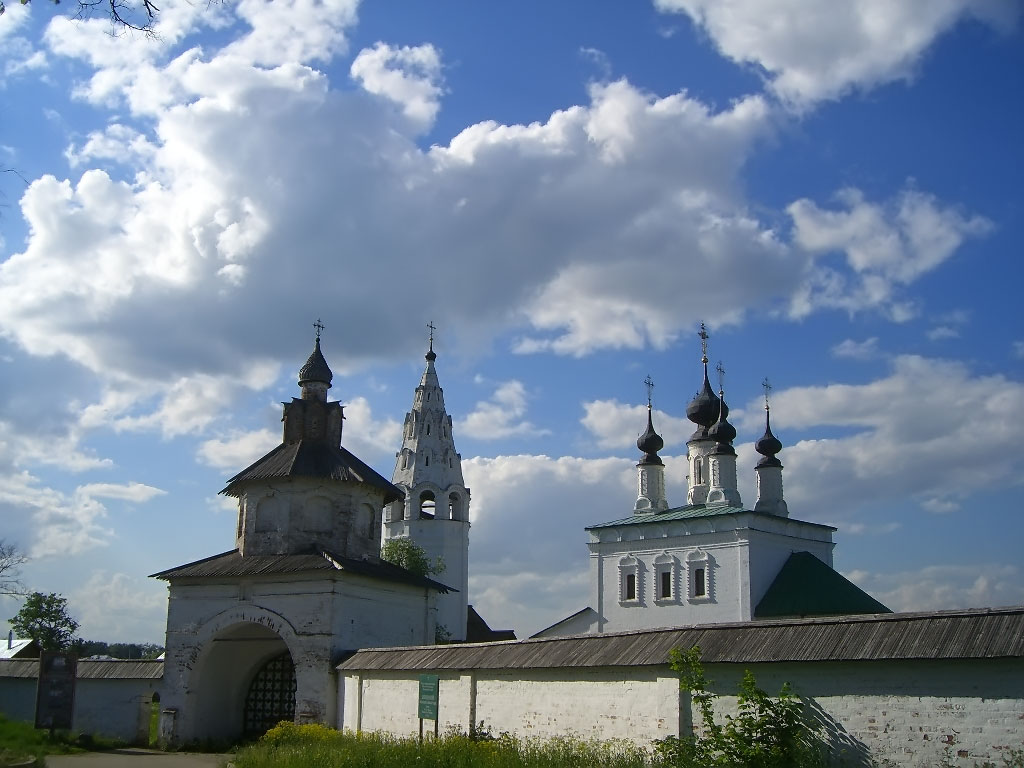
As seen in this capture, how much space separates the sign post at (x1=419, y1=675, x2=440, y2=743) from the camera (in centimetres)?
1415

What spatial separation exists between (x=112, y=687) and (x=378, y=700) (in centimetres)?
794

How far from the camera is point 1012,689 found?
8.77 m

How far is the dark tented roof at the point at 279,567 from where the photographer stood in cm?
2000

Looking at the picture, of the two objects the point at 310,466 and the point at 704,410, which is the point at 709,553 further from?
the point at 310,466

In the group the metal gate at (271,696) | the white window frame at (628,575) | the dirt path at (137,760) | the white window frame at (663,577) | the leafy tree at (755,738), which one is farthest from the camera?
the white window frame at (628,575)

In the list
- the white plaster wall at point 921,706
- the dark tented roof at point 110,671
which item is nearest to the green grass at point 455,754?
the white plaster wall at point 921,706

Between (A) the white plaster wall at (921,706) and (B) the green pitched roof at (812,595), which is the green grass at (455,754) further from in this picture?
(B) the green pitched roof at (812,595)

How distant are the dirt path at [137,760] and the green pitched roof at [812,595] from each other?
1936 centimetres

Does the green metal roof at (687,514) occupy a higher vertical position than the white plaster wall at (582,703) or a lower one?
higher

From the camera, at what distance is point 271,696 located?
21.6 m

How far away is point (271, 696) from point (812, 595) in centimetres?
1805

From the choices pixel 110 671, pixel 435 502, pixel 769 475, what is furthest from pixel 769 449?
pixel 110 671

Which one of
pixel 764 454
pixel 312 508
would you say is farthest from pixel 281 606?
pixel 764 454

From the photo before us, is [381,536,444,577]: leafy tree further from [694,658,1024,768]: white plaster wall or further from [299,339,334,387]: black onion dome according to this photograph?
[694,658,1024,768]: white plaster wall
